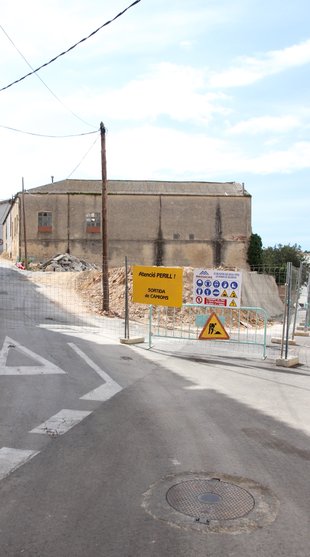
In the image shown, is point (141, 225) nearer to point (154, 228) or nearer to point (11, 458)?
point (154, 228)

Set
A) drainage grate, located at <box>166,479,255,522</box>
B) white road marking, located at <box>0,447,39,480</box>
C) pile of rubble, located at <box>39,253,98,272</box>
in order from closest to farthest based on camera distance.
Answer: drainage grate, located at <box>166,479,255,522</box> → white road marking, located at <box>0,447,39,480</box> → pile of rubble, located at <box>39,253,98,272</box>

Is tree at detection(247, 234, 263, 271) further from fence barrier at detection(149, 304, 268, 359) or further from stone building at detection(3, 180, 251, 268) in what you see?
fence barrier at detection(149, 304, 268, 359)

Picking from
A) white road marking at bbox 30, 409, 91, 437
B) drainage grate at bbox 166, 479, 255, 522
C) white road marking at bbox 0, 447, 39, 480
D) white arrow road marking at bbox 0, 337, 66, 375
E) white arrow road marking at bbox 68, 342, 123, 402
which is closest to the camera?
drainage grate at bbox 166, 479, 255, 522

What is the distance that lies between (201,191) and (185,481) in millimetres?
45480

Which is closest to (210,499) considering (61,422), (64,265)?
(61,422)

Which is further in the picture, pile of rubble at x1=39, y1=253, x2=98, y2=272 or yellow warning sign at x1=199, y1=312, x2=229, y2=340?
pile of rubble at x1=39, y1=253, x2=98, y2=272

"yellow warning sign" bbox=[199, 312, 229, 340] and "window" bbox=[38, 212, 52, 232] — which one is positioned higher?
"window" bbox=[38, 212, 52, 232]

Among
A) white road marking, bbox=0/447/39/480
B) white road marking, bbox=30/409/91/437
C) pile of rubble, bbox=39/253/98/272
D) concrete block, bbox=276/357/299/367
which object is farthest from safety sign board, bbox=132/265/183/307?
pile of rubble, bbox=39/253/98/272

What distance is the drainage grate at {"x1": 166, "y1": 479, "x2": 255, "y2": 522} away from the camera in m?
4.36

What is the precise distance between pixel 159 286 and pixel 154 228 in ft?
113

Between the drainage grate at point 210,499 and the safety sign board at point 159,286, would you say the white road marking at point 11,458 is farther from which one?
the safety sign board at point 159,286

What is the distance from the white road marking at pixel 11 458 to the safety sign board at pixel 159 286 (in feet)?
25.5

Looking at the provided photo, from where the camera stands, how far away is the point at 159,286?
13.6 m

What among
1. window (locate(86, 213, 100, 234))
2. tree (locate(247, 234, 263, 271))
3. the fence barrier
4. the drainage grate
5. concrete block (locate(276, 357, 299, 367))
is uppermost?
window (locate(86, 213, 100, 234))
